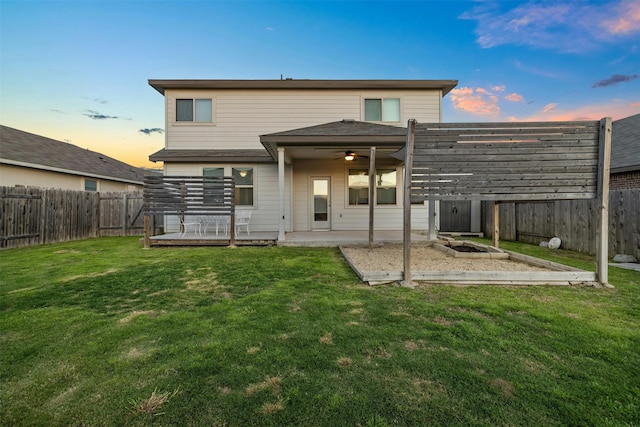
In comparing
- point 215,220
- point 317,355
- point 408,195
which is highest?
point 408,195

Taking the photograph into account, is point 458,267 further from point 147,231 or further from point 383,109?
point 147,231

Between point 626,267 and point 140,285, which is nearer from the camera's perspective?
point 140,285

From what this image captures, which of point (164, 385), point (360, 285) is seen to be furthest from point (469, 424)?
point (360, 285)

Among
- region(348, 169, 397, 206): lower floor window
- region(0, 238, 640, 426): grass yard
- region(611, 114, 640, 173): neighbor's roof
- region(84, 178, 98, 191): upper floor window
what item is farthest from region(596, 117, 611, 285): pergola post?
region(84, 178, 98, 191): upper floor window

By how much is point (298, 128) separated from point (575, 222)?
9.13m

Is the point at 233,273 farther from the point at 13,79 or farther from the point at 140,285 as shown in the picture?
the point at 13,79

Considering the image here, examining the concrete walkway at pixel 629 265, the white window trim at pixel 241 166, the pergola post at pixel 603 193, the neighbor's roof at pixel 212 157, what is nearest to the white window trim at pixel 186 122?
the neighbor's roof at pixel 212 157

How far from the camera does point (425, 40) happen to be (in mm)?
11672

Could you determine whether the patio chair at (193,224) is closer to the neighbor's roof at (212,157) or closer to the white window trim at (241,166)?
the white window trim at (241,166)

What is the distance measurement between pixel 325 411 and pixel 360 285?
2.61 meters

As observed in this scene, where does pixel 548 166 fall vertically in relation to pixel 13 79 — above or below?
below

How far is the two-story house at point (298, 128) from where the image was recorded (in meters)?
10.3

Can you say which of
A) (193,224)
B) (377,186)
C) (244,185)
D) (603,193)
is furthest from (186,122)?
(603,193)

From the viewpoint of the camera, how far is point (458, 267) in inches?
200
